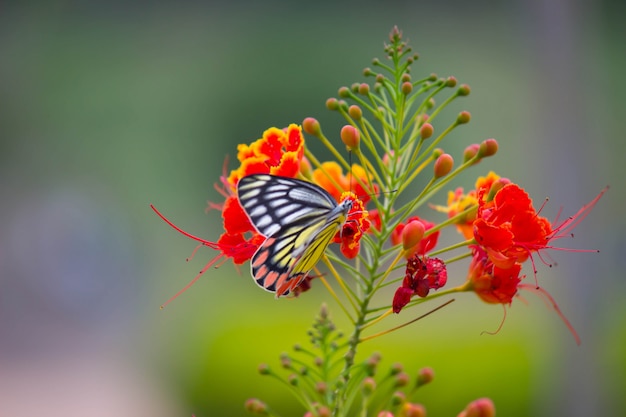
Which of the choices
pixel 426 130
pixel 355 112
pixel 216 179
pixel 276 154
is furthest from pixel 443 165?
pixel 216 179

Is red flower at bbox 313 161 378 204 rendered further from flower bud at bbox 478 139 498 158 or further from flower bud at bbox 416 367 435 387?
flower bud at bbox 416 367 435 387

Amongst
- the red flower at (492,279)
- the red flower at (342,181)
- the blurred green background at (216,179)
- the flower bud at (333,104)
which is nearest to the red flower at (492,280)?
the red flower at (492,279)

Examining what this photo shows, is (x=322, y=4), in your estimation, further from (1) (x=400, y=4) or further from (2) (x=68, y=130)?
(2) (x=68, y=130)

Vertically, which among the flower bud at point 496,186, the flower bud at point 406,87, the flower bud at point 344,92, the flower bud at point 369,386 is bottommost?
the flower bud at point 369,386

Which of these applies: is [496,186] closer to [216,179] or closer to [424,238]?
[424,238]

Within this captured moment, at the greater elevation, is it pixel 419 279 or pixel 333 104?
pixel 333 104

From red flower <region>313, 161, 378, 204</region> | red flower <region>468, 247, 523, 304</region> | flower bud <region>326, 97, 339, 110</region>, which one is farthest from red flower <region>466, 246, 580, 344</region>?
flower bud <region>326, 97, 339, 110</region>

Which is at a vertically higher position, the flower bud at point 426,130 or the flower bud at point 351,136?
the flower bud at point 351,136

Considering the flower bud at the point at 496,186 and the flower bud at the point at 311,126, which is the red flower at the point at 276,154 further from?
the flower bud at the point at 496,186
